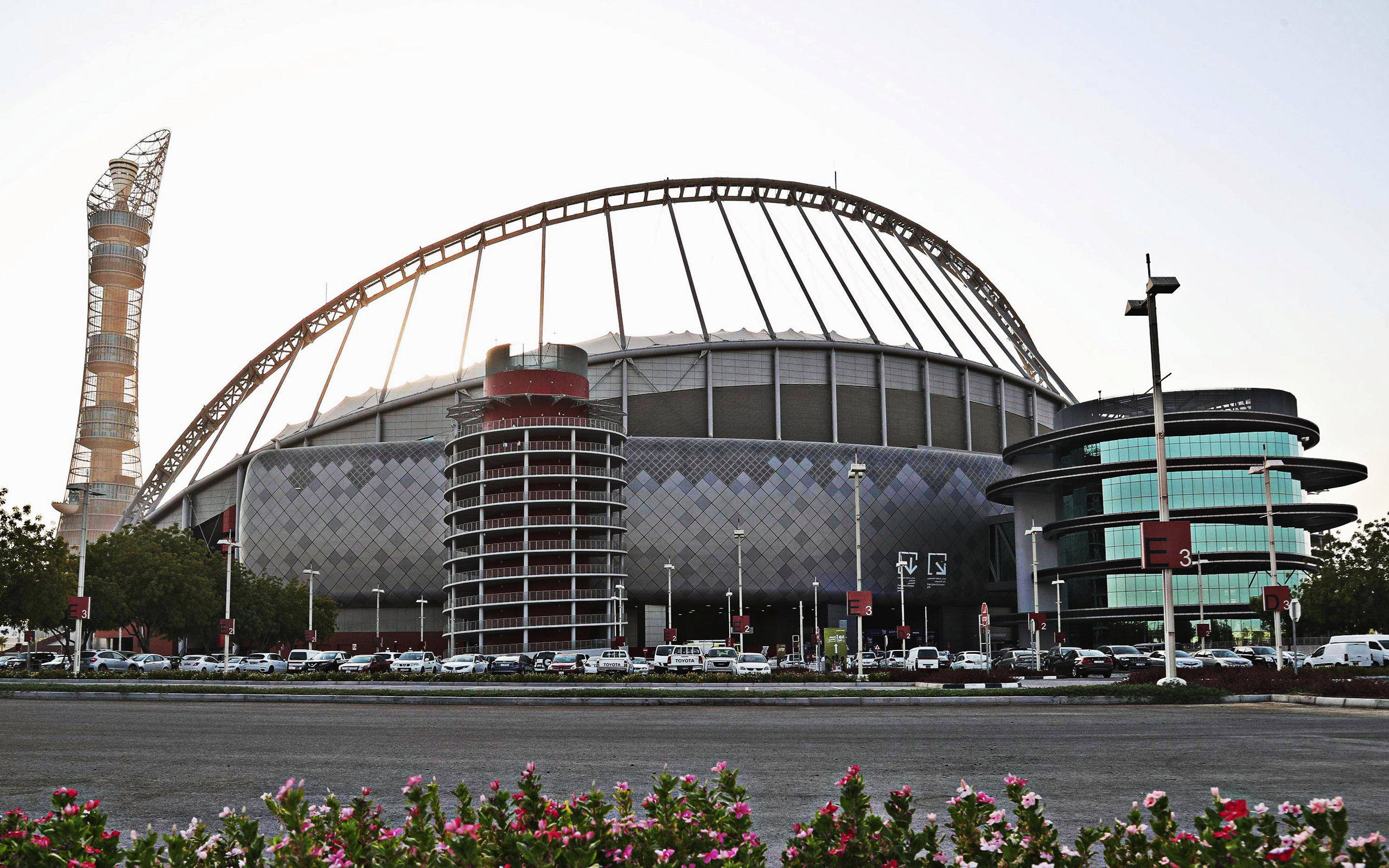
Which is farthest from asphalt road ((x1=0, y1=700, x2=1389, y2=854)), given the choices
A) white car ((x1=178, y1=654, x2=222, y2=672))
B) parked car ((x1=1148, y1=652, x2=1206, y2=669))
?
white car ((x1=178, y1=654, x2=222, y2=672))

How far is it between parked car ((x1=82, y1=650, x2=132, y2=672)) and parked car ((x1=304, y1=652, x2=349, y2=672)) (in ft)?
33.8

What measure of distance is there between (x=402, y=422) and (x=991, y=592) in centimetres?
6721

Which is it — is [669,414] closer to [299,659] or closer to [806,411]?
[806,411]

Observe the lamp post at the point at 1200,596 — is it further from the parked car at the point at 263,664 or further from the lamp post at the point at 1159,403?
the parked car at the point at 263,664

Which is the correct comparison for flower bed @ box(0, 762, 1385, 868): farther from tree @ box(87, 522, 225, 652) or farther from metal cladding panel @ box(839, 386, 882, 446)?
metal cladding panel @ box(839, 386, 882, 446)

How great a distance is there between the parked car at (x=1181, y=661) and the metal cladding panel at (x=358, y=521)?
7213 centimetres

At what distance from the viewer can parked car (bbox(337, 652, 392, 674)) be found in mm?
69500

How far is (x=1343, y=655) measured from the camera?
56.5 metres

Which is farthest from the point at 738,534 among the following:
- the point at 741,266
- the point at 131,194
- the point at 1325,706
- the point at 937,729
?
the point at 131,194

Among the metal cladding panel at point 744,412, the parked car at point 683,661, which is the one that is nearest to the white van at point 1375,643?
the parked car at point 683,661

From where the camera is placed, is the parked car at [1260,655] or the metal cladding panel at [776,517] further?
the metal cladding panel at [776,517]

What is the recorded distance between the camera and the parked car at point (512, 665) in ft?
230

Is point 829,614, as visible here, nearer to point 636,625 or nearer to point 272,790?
point 636,625

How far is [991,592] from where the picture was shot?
125 meters
